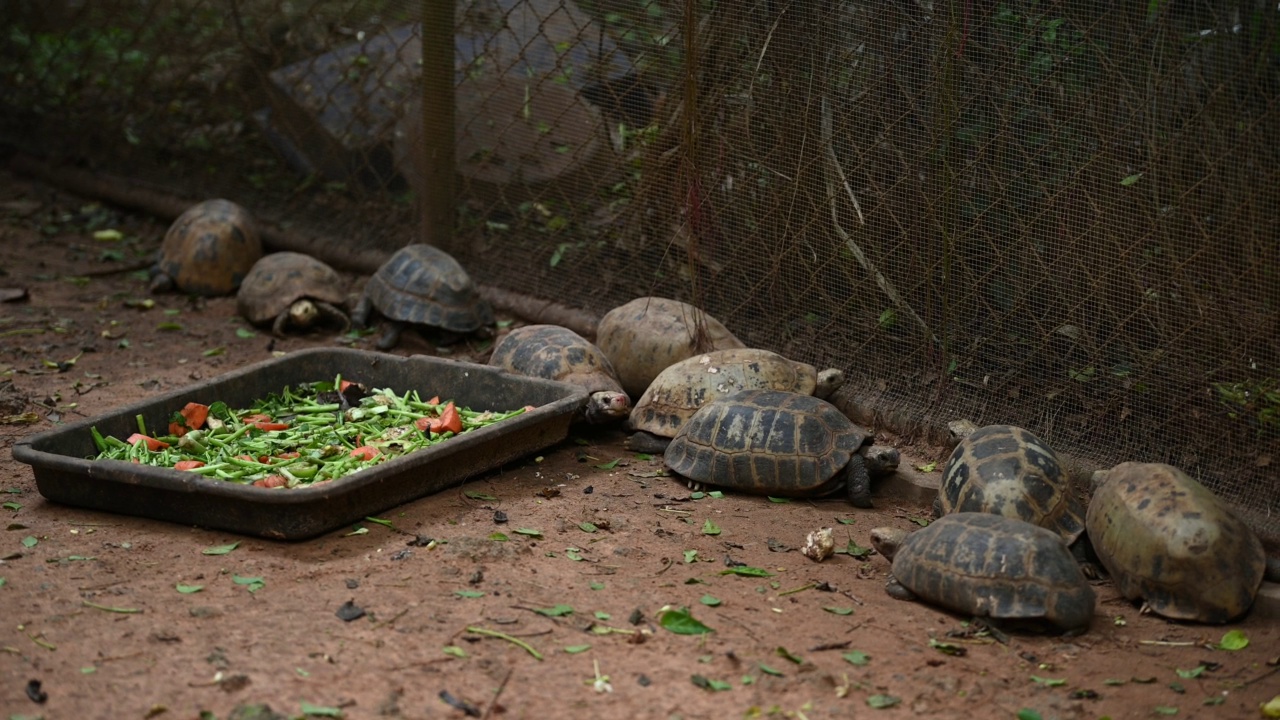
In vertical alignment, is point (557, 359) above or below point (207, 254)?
below

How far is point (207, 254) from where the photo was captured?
23.4 ft

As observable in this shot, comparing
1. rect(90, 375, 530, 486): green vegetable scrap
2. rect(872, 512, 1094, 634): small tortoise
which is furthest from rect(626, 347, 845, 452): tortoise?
rect(872, 512, 1094, 634): small tortoise

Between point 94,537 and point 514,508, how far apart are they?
4.62 feet

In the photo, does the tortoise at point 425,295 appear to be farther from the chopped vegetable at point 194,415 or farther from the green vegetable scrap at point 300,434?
the chopped vegetable at point 194,415

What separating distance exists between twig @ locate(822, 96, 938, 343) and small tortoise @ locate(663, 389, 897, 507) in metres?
0.59

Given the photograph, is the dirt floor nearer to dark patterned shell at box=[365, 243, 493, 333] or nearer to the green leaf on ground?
the green leaf on ground

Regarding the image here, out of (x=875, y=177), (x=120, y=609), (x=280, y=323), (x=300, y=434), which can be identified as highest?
(x=875, y=177)

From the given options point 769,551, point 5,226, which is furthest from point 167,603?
point 5,226

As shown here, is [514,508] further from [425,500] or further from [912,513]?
[912,513]

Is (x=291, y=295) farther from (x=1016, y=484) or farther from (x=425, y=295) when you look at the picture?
(x=1016, y=484)

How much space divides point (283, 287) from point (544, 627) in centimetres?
365

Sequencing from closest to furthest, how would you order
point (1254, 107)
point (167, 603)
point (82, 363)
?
point (167, 603)
point (1254, 107)
point (82, 363)

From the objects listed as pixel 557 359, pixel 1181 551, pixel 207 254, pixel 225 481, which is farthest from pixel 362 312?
pixel 1181 551

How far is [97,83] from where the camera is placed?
8.60 meters
